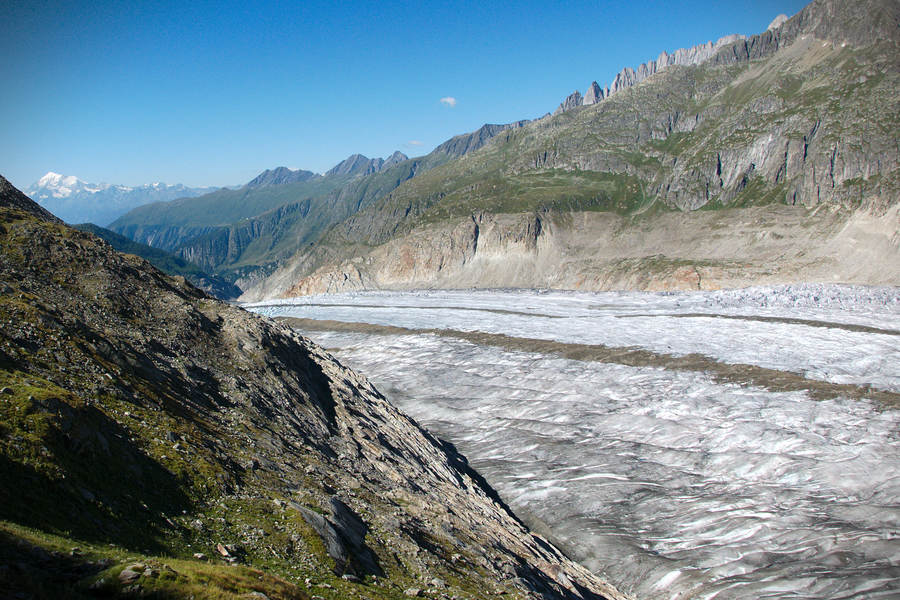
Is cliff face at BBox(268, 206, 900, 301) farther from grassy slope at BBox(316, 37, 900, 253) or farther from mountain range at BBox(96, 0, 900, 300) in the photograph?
grassy slope at BBox(316, 37, 900, 253)

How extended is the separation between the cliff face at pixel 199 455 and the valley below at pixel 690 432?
7102mm

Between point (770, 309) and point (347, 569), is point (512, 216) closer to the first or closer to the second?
point (770, 309)

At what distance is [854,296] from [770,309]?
17.9 meters

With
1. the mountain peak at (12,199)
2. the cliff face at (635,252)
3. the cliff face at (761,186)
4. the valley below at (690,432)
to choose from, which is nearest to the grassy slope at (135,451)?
the mountain peak at (12,199)

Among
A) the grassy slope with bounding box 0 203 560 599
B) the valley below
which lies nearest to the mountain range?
the valley below

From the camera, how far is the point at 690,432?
43469 mm

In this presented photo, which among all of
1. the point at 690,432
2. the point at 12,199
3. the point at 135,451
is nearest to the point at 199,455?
the point at 135,451

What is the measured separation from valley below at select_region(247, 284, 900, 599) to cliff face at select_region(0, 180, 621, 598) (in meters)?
7.10

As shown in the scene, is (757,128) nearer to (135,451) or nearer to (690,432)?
(690,432)

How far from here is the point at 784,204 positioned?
144250mm

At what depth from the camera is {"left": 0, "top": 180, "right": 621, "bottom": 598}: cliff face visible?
12.2 metres

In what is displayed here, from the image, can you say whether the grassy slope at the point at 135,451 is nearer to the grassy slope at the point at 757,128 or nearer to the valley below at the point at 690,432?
the valley below at the point at 690,432

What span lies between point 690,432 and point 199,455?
38547 millimetres

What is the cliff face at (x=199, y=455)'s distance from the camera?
1224 centimetres
